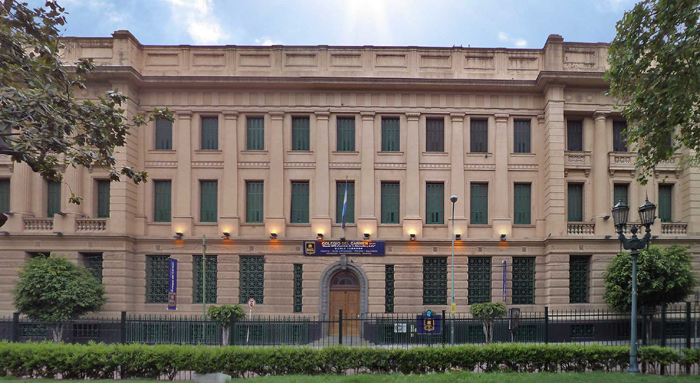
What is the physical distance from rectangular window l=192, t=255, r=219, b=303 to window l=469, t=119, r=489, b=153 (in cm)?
1508

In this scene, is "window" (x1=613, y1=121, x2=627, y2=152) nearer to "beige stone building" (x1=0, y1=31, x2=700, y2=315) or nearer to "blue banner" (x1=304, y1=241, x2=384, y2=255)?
"beige stone building" (x1=0, y1=31, x2=700, y2=315)

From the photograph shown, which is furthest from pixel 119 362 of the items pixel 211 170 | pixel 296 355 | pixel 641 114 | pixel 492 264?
pixel 492 264

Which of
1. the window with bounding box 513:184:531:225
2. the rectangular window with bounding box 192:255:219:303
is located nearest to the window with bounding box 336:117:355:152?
the rectangular window with bounding box 192:255:219:303

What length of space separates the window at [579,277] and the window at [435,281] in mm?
6477

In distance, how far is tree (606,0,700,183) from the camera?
11844mm

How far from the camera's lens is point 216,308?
22188 millimetres

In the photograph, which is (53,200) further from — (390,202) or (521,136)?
(521,136)

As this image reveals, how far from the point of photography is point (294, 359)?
12680mm

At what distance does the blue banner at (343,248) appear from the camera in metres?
24.2

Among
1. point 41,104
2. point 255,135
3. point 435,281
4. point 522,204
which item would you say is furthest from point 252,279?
point 41,104

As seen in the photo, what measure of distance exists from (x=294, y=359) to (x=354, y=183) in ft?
43.9

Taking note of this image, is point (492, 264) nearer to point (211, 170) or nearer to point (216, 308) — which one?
point (216, 308)

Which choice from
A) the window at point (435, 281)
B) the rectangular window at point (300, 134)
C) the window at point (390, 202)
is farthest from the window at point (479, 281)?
Result: the rectangular window at point (300, 134)

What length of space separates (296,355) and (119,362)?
4.69 m
